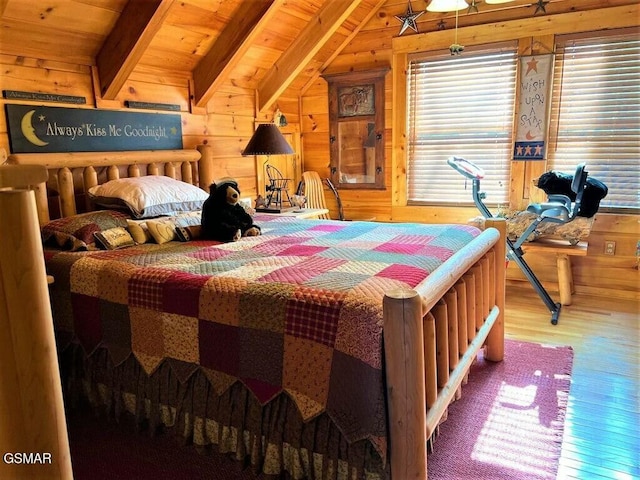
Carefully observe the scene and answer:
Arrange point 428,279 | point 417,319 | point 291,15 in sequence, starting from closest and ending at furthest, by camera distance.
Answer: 1. point 417,319
2. point 428,279
3. point 291,15

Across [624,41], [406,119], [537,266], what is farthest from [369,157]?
[624,41]

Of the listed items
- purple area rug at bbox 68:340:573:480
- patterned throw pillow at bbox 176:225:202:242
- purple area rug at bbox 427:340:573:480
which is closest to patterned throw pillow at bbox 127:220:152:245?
patterned throw pillow at bbox 176:225:202:242

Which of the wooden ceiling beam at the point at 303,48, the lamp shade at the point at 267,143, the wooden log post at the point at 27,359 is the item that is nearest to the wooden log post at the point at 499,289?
the lamp shade at the point at 267,143

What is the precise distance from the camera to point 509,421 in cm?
211

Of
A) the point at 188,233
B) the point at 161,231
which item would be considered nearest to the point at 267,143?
the point at 188,233

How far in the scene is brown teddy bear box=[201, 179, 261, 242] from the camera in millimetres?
2498

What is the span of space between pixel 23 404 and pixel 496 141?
3906mm

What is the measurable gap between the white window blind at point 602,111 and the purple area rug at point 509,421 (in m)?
1.64

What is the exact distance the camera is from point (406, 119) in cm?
436

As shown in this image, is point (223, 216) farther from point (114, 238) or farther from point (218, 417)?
point (218, 417)

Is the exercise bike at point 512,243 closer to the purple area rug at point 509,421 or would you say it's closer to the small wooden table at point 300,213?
the purple area rug at point 509,421

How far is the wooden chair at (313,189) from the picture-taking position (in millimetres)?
4629

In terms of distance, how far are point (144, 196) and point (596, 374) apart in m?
2.68

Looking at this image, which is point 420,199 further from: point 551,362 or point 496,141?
point 551,362
